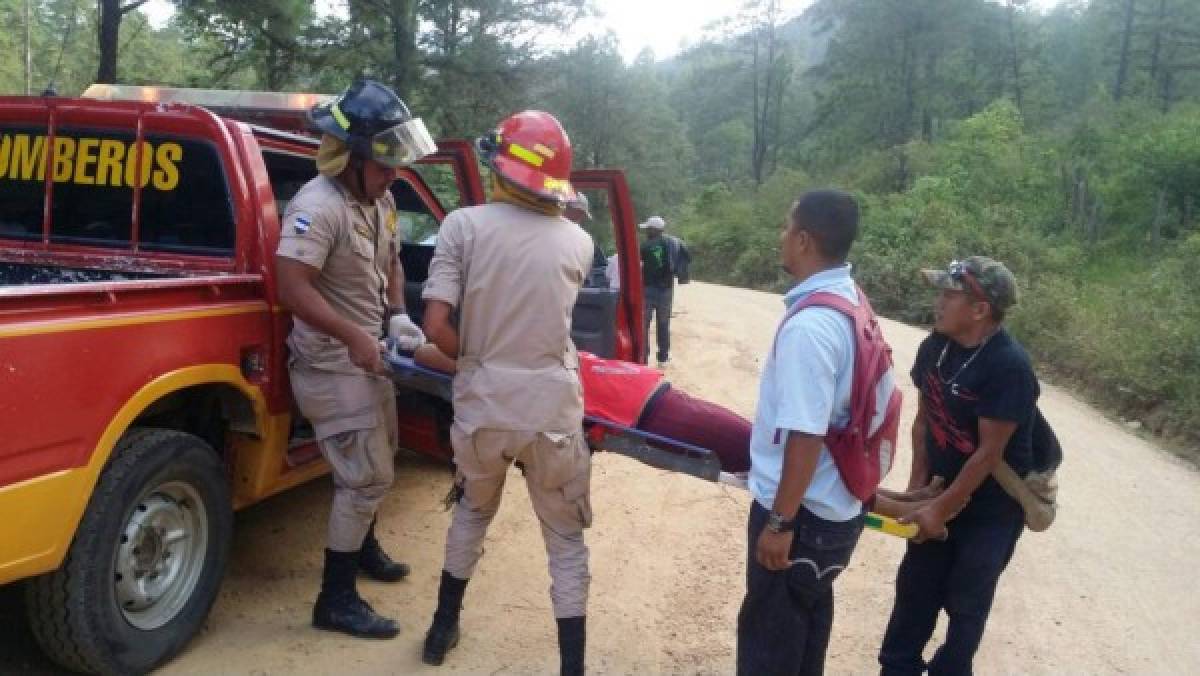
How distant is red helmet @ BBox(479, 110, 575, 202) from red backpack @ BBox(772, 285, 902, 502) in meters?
0.91

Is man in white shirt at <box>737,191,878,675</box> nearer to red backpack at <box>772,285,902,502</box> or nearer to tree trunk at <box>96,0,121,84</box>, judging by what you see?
red backpack at <box>772,285,902,502</box>

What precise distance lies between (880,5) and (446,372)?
156ft

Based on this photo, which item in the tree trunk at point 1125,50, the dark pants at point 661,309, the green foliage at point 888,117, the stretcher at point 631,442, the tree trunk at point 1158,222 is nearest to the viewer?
the stretcher at point 631,442

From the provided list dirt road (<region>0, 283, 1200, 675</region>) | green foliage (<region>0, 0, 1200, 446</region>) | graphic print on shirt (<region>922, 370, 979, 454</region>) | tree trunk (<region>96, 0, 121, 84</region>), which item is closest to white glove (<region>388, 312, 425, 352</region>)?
dirt road (<region>0, 283, 1200, 675</region>)

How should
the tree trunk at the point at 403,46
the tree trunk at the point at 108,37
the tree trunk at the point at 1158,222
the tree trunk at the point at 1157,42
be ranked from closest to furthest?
the tree trunk at the point at 108,37, the tree trunk at the point at 403,46, the tree trunk at the point at 1158,222, the tree trunk at the point at 1157,42

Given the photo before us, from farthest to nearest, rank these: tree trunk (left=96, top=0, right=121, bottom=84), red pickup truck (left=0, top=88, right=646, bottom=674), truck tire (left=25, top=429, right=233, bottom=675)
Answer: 1. tree trunk (left=96, top=0, right=121, bottom=84)
2. truck tire (left=25, top=429, right=233, bottom=675)
3. red pickup truck (left=0, top=88, right=646, bottom=674)

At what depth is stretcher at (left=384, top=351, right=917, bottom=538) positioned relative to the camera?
3.16 meters

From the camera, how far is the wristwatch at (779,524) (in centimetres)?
238

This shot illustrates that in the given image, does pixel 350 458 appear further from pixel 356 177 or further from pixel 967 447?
pixel 967 447

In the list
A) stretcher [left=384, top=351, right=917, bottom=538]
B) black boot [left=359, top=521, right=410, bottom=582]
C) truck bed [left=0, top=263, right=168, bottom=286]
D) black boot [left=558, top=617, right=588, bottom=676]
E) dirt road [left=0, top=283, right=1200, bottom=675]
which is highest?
truck bed [left=0, top=263, right=168, bottom=286]

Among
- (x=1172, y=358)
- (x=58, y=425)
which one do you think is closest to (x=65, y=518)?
(x=58, y=425)

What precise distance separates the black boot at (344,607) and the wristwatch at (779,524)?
1.74 metres

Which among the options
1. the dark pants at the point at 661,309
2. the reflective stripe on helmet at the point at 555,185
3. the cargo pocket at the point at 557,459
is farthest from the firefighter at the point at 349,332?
the dark pants at the point at 661,309

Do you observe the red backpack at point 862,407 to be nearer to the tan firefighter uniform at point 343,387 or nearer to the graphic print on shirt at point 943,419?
the graphic print on shirt at point 943,419
